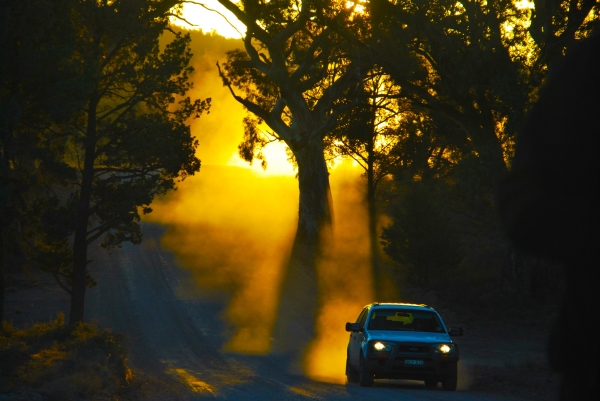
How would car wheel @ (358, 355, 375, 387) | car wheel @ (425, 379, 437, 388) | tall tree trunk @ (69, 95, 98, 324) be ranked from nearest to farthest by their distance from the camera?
1. car wheel @ (358, 355, 375, 387)
2. car wheel @ (425, 379, 437, 388)
3. tall tree trunk @ (69, 95, 98, 324)

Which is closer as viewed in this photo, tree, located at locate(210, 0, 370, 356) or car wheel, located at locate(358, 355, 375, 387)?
car wheel, located at locate(358, 355, 375, 387)

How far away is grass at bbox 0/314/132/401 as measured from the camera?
12.5 m

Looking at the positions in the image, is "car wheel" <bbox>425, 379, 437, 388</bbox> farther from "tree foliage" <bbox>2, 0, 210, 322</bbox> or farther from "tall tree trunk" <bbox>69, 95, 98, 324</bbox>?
"tall tree trunk" <bbox>69, 95, 98, 324</bbox>

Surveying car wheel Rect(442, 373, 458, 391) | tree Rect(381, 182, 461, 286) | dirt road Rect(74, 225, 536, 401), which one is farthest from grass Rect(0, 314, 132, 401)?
tree Rect(381, 182, 461, 286)

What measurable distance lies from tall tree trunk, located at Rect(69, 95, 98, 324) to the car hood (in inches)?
519

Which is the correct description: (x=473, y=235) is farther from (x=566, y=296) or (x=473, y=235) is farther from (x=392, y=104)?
(x=566, y=296)

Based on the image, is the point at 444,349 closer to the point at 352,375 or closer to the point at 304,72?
the point at 352,375

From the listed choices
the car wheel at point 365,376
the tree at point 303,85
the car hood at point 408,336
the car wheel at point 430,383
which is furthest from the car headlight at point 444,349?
the tree at point 303,85

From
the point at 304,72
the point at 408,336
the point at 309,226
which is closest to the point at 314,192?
the point at 309,226

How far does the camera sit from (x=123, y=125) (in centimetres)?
2561

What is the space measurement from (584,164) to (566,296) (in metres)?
0.28

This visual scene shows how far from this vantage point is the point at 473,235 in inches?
2267

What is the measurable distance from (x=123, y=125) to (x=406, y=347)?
13811mm

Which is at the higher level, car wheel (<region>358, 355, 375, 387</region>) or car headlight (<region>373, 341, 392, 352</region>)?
car headlight (<region>373, 341, 392, 352</region>)
